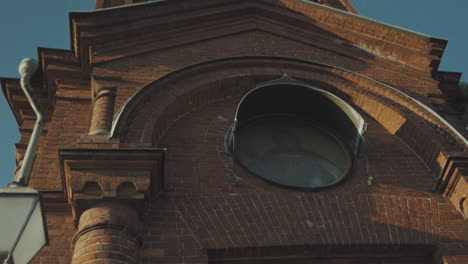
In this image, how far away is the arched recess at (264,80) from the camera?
7188 mm

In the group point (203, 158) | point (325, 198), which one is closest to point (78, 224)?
point (203, 158)

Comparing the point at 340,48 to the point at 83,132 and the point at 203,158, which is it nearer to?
the point at 203,158

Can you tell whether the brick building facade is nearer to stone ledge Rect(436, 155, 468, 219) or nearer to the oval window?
stone ledge Rect(436, 155, 468, 219)

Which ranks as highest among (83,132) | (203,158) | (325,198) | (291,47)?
(291,47)

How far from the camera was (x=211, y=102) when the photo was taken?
8.12 m

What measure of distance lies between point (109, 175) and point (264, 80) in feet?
9.91

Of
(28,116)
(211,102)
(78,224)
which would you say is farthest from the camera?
(28,116)

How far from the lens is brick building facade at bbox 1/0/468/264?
6066 mm

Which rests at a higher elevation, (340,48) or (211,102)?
(340,48)

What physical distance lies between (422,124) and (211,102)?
109 inches

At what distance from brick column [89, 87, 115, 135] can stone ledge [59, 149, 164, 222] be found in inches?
25.3

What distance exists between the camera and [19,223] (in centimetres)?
411

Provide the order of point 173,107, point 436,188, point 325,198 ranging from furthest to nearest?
point 173,107 < point 436,188 < point 325,198

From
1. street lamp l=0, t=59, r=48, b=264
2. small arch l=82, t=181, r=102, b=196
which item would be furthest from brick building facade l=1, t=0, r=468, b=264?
street lamp l=0, t=59, r=48, b=264
